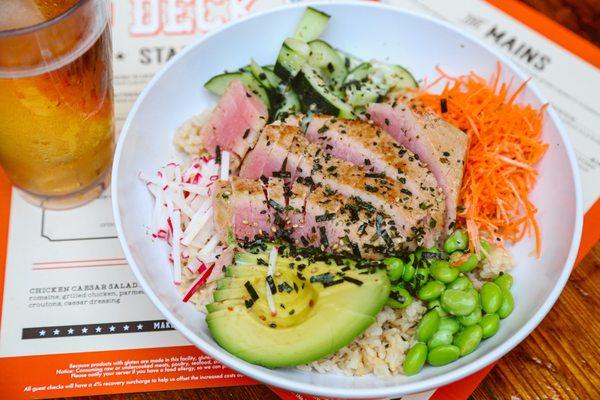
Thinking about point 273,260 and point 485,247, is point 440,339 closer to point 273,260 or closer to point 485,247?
point 485,247

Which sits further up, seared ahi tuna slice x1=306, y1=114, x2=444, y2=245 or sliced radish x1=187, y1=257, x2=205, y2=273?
seared ahi tuna slice x1=306, y1=114, x2=444, y2=245

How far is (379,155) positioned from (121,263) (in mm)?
1103

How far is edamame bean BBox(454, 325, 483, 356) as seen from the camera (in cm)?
200

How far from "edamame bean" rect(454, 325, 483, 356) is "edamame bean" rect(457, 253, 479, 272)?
216 millimetres

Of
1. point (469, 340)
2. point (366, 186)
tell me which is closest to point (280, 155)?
point (366, 186)

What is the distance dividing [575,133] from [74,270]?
221 cm

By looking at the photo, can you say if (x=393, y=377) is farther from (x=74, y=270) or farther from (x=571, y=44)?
(x=571, y=44)

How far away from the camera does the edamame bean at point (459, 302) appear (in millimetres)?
2033

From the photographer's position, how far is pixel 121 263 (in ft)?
8.12

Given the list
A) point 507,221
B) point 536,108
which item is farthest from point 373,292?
point 536,108

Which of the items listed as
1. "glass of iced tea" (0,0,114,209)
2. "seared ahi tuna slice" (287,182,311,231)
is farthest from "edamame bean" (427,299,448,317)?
"glass of iced tea" (0,0,114,209)

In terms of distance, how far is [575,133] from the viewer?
2773mm

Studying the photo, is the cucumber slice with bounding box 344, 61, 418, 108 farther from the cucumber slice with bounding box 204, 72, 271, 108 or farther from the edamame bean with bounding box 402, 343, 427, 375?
the edamame bean with bounding box 402, 343, 427, 375

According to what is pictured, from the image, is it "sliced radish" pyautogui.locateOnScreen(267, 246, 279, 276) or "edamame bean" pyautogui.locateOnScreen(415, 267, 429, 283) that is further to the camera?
"edamame bean" pyautogui.locateOnScreen(415, 267, 429, 283)
